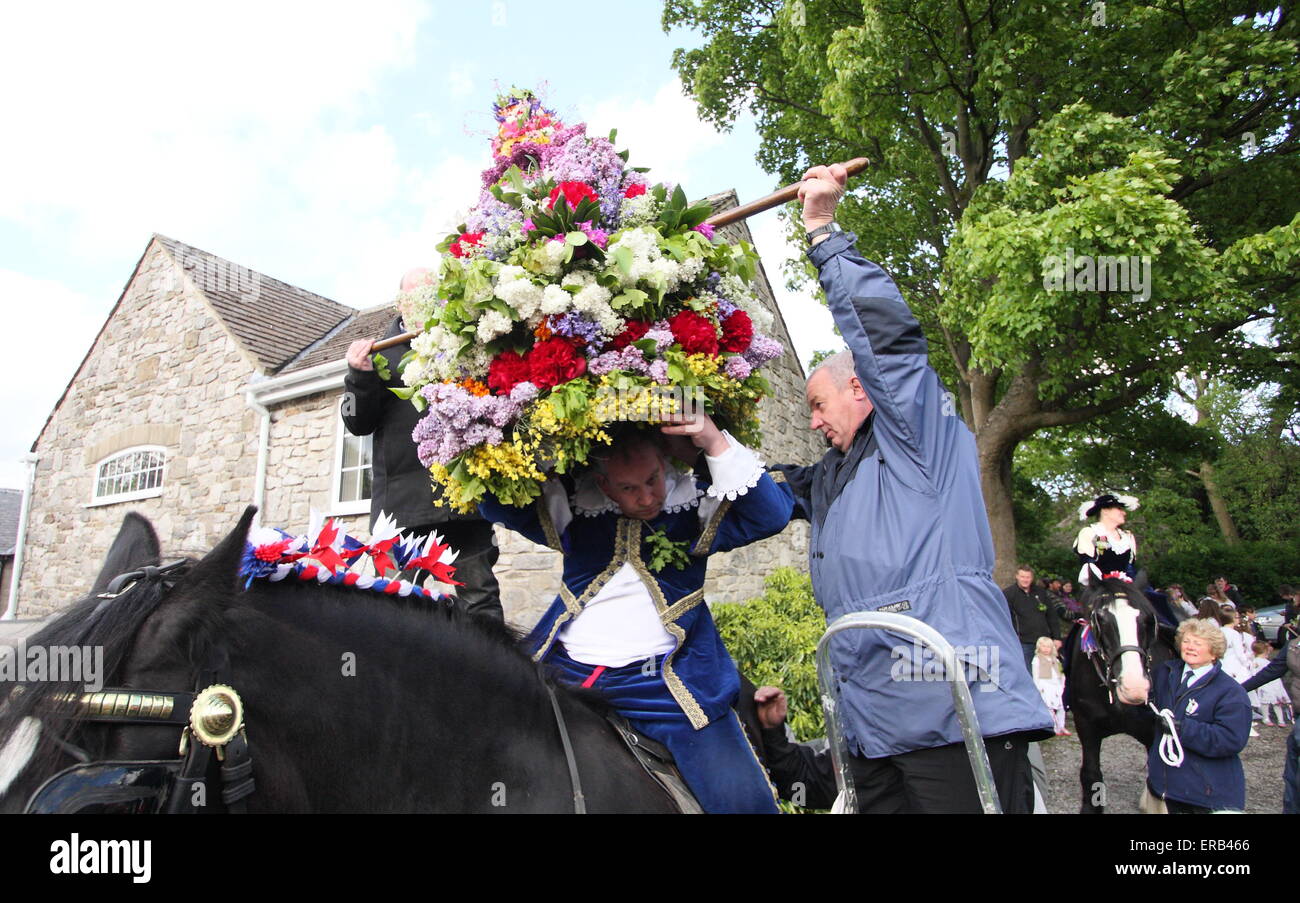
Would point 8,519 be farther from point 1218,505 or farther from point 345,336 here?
point 1218,505

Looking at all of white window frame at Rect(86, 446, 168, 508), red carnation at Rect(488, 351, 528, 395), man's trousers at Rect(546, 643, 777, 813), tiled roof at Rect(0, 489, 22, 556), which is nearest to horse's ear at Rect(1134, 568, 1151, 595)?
man's trousers at Rect(546, 643, 777, 813)

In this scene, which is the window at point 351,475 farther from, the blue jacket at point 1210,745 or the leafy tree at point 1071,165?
the blue jacket at point 1210,745

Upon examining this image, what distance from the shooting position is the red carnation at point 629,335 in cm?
213

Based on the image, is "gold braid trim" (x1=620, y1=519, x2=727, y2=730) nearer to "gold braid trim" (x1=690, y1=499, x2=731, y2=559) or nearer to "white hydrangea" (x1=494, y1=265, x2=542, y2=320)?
"gold braid trim" (x1=690, y1=499, x2=731, y2=559)

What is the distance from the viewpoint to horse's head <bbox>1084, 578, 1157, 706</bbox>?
5.80m

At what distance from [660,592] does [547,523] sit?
44cm

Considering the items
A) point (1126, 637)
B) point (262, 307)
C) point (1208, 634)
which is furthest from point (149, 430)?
point (1208, 634)

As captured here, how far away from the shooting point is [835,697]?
2.06 m

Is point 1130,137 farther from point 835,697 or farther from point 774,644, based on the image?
point 835,697

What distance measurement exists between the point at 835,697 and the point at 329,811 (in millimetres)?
1301

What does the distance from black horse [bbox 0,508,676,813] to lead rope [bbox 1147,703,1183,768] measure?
16.3 ft

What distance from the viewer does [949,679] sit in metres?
1.74

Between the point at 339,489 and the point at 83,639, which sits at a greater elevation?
the point at 339,489
